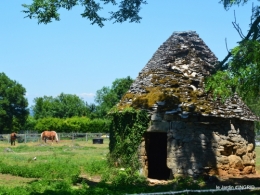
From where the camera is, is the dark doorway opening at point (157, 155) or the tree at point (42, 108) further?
the tree at point (42, 108)

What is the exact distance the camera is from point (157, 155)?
16.7 metres

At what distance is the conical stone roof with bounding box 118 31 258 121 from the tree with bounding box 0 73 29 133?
44.7 meters

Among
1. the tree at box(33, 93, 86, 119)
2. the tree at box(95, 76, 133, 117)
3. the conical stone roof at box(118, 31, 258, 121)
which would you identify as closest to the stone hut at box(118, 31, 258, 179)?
the conical stone roof at box(118, 31, 258, 121)

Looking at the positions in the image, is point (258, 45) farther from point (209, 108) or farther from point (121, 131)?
point (121, 131)

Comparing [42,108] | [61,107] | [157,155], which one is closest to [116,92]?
[61,107]

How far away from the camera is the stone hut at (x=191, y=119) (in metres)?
13.2

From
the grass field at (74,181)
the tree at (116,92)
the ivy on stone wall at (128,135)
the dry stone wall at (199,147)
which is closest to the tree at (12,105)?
the tree at (116,92)

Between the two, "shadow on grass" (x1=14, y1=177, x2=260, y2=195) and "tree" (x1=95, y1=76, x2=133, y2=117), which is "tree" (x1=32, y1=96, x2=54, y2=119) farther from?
"shadow on grass" (x1=14, y1=177, x2=260, y2=195)

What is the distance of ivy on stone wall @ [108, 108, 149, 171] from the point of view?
13609 mm

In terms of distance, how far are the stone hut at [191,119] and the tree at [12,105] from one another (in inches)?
1777

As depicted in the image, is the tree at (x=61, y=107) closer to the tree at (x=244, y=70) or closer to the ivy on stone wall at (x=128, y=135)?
the ivy on stone wall at (x=128, y=135)

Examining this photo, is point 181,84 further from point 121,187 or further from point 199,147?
point 121,187

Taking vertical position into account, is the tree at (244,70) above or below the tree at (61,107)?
below

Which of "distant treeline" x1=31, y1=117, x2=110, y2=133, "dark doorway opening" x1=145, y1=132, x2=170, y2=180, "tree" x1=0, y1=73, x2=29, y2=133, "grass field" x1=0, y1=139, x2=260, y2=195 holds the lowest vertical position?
"grass field" x1=0, y1=139, x2=260, y2=195
